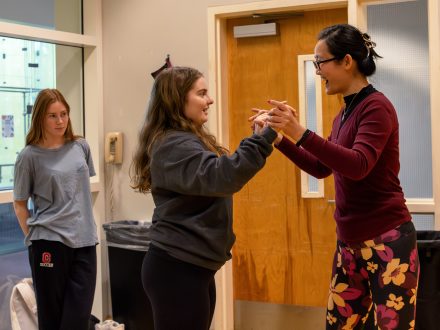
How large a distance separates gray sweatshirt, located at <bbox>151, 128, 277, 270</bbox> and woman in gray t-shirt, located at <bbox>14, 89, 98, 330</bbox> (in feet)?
3.83

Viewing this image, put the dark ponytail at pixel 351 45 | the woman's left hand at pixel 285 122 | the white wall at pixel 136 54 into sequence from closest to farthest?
the woman's left hand at pixel 285 122
the dark ponytail at pixel 351 45
the white wall at pixel 136 54

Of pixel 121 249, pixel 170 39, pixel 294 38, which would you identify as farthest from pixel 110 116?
pixel 294 38

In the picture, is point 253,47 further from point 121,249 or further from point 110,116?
point 121,249

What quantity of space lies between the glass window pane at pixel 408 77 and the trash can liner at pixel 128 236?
1.55 m

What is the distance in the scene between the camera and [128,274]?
348 centimetres

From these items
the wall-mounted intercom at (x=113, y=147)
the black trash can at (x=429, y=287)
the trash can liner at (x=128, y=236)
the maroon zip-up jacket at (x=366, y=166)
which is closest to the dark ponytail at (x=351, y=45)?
the maroon zip-up jacket at (x=366, y=166)

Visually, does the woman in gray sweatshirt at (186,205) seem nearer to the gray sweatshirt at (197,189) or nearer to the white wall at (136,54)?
the gray sweatshirt at (197,189)

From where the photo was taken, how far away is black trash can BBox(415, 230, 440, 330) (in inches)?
106

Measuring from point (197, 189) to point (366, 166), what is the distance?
0.55m

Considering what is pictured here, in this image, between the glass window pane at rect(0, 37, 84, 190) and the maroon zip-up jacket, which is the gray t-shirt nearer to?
the glass window pane at rect(0, 37, 84, 190)

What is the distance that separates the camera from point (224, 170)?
175 centimetres

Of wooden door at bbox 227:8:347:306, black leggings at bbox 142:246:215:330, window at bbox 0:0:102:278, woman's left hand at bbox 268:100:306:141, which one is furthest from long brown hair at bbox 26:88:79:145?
woman's left hand at bbox 268:100:306:141

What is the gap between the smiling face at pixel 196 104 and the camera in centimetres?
194

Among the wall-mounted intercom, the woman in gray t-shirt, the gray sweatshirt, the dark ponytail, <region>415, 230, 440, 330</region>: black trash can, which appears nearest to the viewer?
the gray sweatshirt
